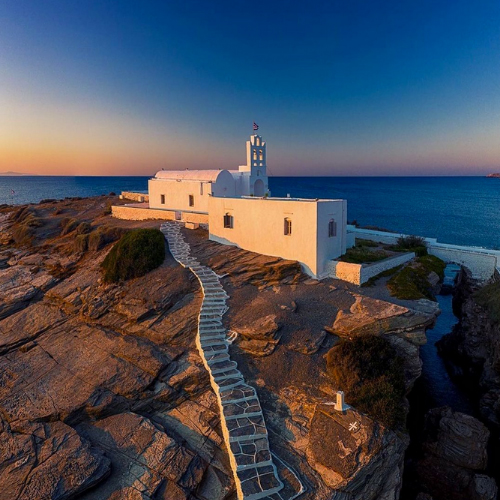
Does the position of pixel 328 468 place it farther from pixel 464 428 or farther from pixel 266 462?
pixel 464 428

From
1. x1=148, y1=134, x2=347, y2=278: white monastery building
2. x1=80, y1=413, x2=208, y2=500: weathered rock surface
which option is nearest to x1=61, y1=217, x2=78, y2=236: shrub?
x1=148, y1=134, x2=347, y2=278: white monastery building

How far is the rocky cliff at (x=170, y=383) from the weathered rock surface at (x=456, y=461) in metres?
3.46

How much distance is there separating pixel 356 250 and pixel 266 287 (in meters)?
10.2

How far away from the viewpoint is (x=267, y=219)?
88.0ft

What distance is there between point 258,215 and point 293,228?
3.41m

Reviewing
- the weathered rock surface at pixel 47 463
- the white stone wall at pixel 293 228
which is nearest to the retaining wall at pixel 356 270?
the white stone wall at pixel 293 228

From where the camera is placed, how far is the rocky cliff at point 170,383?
12352 millimetres

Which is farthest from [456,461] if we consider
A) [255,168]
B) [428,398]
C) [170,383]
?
[255,168]

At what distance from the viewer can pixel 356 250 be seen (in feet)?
95.0

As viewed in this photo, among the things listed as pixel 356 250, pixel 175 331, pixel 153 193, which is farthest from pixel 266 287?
pixel 153 193

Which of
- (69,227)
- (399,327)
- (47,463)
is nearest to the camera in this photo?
(47,463)

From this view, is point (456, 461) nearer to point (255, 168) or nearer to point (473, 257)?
point (473, 257)

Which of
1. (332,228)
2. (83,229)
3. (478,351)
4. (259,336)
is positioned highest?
(332,228)

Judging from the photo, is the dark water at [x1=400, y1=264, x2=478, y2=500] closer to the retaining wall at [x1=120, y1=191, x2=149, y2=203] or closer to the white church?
the white church
